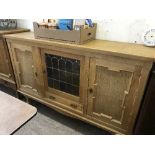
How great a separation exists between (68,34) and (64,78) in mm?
432

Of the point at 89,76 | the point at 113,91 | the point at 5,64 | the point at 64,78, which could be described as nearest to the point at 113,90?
the point at 113,91

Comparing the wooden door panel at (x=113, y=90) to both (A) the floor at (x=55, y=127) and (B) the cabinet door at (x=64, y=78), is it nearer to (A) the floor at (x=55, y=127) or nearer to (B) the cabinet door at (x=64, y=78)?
(B) the cabinet door at (x=64, y=78)

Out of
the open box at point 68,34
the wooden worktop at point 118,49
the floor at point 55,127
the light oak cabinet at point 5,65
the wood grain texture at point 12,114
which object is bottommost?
the floor at point 55,127

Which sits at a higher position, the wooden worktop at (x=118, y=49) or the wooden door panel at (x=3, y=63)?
the wooden worktop at (x=118, y=49)

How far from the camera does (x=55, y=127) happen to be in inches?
60.2

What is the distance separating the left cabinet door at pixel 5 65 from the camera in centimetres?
158

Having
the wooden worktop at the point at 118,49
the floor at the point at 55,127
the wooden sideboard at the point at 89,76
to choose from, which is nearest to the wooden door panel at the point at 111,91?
the wooden sideboard at the point at 89,76

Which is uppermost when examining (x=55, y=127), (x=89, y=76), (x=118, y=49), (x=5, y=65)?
(x=118, y=49)

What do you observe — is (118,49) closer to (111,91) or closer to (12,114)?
(111,91)

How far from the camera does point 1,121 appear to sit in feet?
2.04

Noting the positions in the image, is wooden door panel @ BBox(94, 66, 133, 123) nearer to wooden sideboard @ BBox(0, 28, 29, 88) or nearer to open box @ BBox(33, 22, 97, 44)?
open box @ BBox(33, 22, 97, 44)

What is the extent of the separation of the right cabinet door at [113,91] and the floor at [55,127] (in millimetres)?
296

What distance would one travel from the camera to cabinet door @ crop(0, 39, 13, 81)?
159 centimetres
